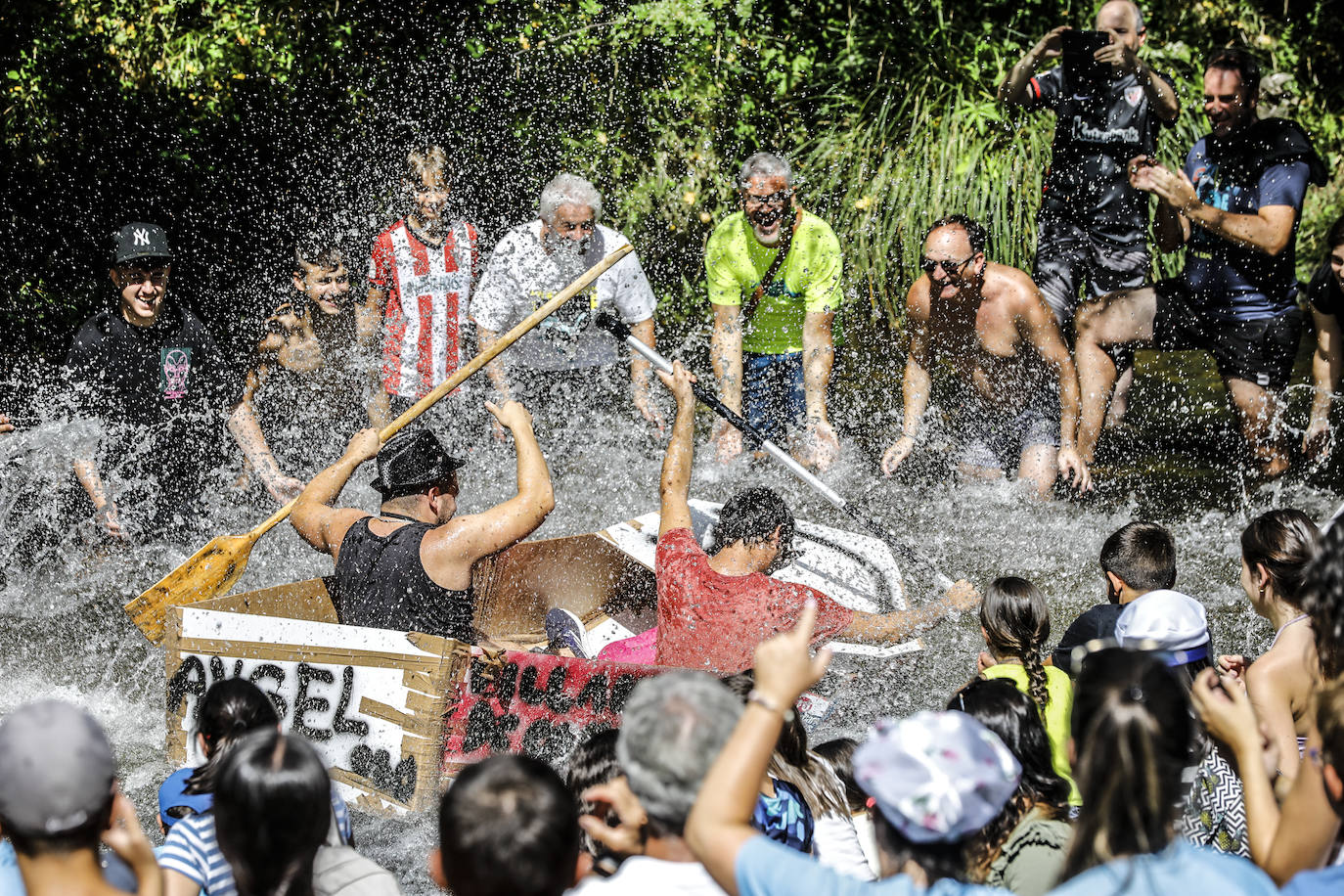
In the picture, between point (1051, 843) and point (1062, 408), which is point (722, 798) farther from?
point (1062, 408)

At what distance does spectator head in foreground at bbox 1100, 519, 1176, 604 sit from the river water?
1.26 meters

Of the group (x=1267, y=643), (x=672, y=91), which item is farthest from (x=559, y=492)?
(x=1267, y=643)

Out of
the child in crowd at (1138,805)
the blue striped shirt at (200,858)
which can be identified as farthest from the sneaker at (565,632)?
the child in crowd at (1138,805)

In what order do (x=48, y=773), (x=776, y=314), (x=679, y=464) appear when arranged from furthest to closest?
(x=776, y=314)
(x=679, y=464)
(x=48, y=773)

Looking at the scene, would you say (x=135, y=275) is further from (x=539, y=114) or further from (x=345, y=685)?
(x=539, y=114)

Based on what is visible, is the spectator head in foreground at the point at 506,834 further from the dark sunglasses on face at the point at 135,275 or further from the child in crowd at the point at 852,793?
the dark sunglasses on face at the point at 135,275

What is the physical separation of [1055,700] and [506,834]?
5.67 feet

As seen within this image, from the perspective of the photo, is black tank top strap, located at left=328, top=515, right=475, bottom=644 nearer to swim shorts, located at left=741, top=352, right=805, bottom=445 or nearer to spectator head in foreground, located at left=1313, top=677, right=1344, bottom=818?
swim shorts, located at left=741, top=352, right=805, bottom=445

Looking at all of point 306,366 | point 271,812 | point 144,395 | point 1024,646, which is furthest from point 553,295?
point 271,812

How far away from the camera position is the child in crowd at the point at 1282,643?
2.83 meters

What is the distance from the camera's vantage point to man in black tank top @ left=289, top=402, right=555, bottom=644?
416cm

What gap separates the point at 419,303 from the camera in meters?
6.31

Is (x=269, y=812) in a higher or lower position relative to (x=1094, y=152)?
lower

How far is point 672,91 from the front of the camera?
8453 mm
